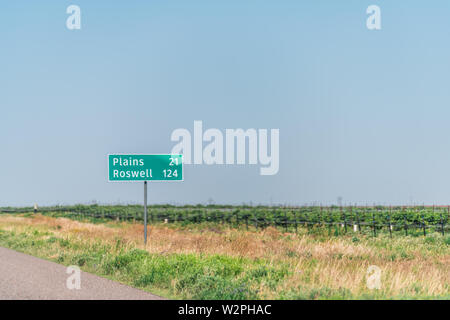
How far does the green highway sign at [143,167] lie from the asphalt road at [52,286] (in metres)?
6.63

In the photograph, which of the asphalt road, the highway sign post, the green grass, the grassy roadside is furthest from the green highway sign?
the asphalt road

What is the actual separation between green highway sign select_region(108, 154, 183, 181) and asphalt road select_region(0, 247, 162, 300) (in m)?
6.63

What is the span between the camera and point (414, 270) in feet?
47.0

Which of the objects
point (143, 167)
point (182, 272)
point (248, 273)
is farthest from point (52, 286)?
point (143, 167)

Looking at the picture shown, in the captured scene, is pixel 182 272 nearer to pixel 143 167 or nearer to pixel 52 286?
pixel 52 286

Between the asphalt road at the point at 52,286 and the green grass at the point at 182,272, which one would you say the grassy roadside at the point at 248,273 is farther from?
the asphalt road at the point at 52,286

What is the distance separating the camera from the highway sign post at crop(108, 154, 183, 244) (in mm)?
20953

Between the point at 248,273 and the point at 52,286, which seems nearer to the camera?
the point at 52,286

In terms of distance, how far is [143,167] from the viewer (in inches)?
827

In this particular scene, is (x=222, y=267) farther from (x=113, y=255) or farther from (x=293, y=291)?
(x=113, y=255)

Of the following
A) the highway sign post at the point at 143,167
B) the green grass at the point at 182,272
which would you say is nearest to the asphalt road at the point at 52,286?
the green grass at the point at 182,272

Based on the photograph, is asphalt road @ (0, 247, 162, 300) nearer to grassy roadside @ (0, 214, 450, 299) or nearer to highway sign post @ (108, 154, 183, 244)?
grassy roadside @ (0, 214, 450, 299)
